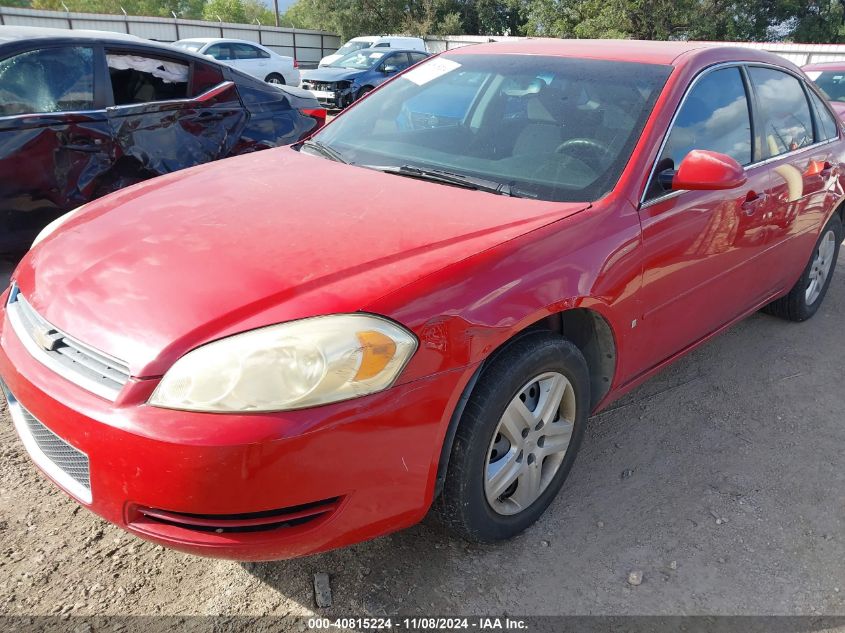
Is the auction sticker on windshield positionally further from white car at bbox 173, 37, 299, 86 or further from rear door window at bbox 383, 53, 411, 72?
white car at bbox 173, 37, 299, 86

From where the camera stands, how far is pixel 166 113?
4844 mm

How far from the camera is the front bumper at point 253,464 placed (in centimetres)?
166

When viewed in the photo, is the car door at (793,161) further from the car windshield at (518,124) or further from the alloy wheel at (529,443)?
the alloy wheel at (529,443)

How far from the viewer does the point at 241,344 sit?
1.73 m

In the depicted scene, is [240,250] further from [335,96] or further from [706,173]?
[335,96]

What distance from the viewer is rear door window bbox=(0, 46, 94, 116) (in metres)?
4.18

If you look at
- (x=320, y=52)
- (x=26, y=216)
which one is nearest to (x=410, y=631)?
(x=26, y=216)

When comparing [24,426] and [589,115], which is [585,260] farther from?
[24,426]

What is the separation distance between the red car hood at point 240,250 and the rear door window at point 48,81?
6.93 ft

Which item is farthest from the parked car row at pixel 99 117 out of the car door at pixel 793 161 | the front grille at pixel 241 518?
the car door at pixel 793 161

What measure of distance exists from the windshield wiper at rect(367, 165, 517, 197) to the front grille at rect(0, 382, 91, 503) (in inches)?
61.0

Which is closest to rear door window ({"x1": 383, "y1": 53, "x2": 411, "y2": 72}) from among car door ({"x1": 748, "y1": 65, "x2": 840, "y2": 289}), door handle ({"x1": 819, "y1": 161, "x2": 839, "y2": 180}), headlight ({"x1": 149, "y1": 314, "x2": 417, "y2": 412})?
car door ({"x1": 748, "y1": 65, "x2": 840, "y2": 289})

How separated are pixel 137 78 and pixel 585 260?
4.01 metres

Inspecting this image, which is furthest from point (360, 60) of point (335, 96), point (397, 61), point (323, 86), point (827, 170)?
point (827, 170)
